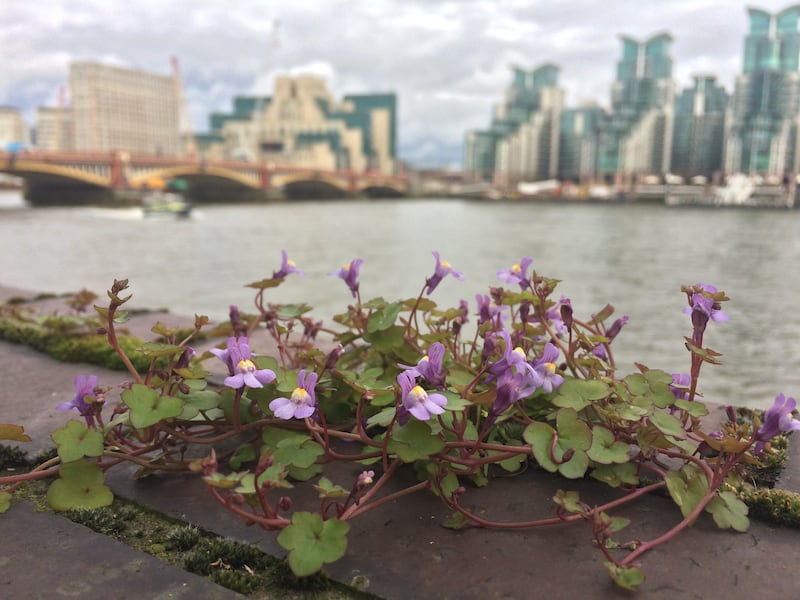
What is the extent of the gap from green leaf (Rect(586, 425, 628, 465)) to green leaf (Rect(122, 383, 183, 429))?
0.94 meters

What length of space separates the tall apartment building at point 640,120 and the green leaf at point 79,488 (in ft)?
332

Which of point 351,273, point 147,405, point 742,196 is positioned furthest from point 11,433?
point 742,196

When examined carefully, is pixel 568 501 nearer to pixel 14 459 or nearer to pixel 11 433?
pixel 11 433

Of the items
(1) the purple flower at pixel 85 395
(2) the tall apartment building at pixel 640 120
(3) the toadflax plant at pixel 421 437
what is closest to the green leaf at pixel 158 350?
(3) the toadflax plant at pixel 421 437

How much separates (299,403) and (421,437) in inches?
10.5

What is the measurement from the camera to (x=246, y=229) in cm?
2353

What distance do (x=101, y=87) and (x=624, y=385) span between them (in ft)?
387

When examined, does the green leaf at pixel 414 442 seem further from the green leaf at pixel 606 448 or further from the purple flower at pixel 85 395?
the purple flower at pixel 85 395

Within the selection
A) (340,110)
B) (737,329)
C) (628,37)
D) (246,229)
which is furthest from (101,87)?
(737,329)

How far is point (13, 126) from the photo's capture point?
14075cm

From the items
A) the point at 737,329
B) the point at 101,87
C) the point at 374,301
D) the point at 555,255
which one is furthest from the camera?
the point at 101,87

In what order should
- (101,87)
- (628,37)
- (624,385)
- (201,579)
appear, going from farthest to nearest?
(628,37) < (101,87) < (624,385) < (201,579)

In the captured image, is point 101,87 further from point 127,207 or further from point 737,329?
point 737,329

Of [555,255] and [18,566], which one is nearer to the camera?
[18,566]
